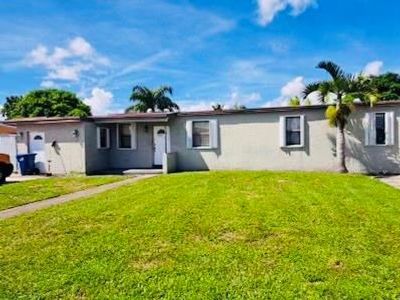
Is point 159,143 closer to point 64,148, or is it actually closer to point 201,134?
point 201,134

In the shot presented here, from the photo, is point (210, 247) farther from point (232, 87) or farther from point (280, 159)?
point (232, 87)

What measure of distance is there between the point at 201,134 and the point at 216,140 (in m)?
0.82

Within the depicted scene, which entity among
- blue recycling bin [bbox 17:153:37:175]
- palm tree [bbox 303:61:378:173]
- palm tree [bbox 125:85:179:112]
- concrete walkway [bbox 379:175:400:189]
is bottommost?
concrete walkway [bbox 379:175:400:189]

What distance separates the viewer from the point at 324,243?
20.8ft

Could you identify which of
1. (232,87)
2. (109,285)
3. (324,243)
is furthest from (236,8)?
(232,87)

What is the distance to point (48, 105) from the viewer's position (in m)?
43.6

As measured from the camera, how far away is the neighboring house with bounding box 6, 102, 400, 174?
16312 mm

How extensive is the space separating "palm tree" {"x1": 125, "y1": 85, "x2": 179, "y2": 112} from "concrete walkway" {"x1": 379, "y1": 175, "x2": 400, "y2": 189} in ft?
62.7

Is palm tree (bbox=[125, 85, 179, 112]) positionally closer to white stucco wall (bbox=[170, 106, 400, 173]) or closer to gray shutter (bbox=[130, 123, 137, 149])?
gray shutter (bbox=[130, 123, 137, 149])

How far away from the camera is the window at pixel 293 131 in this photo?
Answer: 56.4 ft

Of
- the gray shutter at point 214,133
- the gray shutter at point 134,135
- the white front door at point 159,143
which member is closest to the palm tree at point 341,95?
the gray shutter at point 214,133

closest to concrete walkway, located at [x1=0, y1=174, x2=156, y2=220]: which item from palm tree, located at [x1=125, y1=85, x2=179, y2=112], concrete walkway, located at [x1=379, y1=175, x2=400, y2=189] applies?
concrete walkway, located at [x1=379, y1=175, x2=400, y2=189]

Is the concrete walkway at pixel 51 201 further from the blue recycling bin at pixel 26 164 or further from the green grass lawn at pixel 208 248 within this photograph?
the blue recycling bin at pixel 26 164

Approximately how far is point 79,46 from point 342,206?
54.3ft
